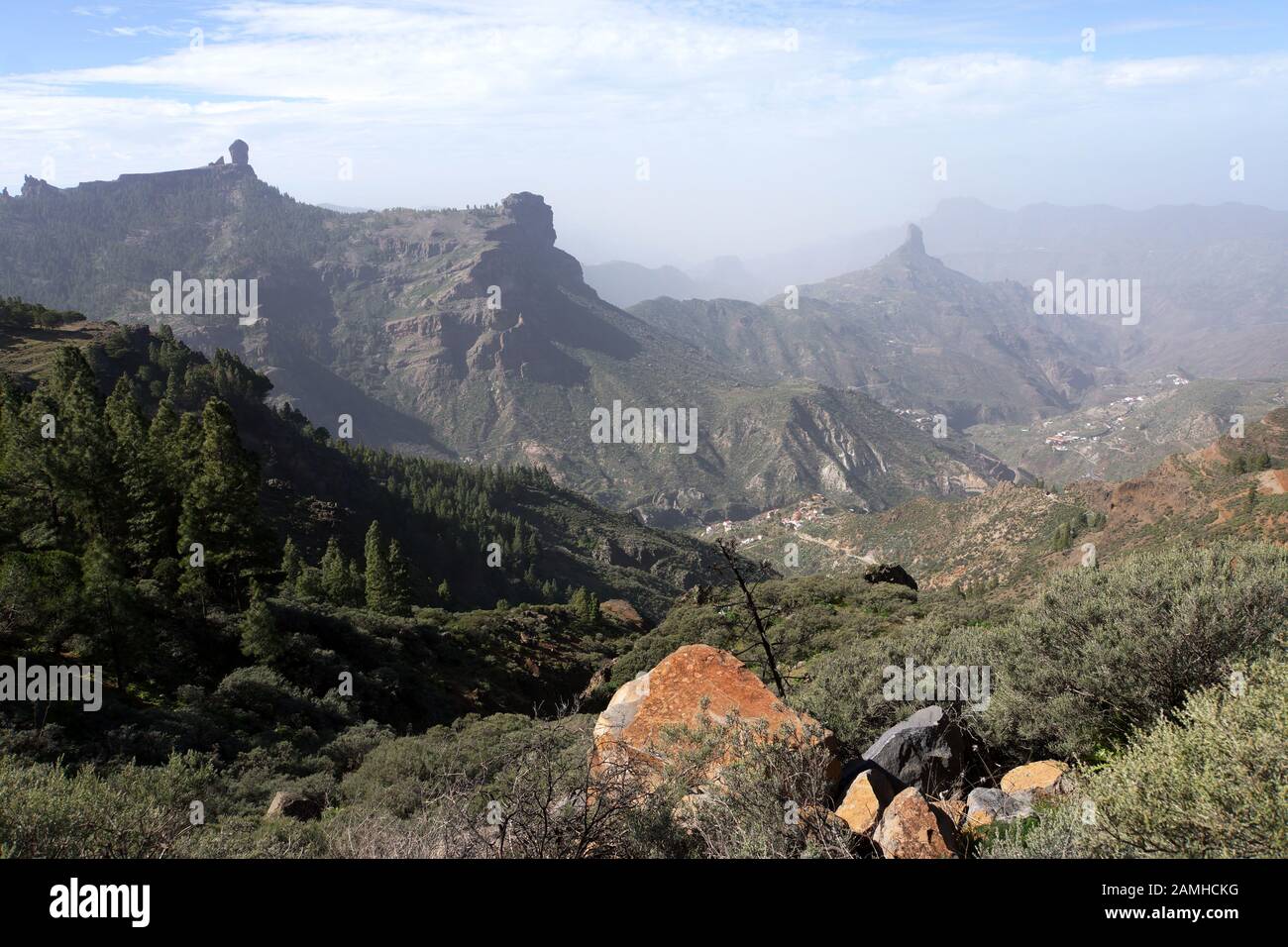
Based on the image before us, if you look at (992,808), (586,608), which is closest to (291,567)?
(586,608)

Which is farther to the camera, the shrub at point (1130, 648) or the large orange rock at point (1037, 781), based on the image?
the shrub at point (1130, 648)

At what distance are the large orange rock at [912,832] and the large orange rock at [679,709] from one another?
105 cm

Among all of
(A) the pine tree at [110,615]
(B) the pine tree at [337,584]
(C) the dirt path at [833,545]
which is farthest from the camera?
(C) the dirt path at [833,545]

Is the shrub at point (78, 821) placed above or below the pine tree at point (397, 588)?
above

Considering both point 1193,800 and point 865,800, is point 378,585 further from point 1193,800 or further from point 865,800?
point 1193,800

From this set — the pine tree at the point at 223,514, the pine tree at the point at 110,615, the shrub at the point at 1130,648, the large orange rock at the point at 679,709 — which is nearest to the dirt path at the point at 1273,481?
the shrub at the point at 1130,648

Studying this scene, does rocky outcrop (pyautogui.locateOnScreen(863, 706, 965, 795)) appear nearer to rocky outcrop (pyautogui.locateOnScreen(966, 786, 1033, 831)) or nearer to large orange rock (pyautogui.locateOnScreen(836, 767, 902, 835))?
rocky outcrop (pyautogui.locateOnScreen(966, 786, 1033, 831))

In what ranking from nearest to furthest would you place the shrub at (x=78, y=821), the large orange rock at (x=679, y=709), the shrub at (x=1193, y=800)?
the shrub at (x=1193, y=800), the shrub at (x=78, y=821), the large orange rock at (x=679, y=709)

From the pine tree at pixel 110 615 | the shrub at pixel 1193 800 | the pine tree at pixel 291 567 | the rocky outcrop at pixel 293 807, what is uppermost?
the shrub at pixel 1193 800

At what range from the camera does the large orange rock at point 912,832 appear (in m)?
6.60

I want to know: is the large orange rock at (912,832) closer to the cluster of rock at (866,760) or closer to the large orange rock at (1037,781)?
the cluster of rock at (866,760)

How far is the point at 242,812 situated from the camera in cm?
1323

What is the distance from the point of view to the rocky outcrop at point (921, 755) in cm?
941
